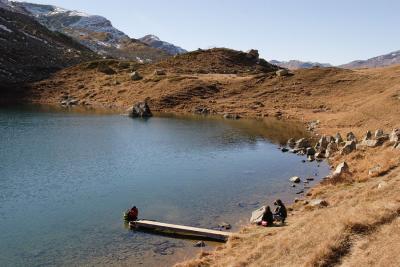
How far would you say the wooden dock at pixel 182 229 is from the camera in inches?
1369

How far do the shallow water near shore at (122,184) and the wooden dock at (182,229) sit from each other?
46.8 inches

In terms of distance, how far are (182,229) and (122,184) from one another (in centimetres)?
1818

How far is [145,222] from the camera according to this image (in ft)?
122

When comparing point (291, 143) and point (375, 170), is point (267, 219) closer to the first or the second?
point (375, 170)

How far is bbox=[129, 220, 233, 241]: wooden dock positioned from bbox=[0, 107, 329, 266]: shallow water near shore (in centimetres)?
119

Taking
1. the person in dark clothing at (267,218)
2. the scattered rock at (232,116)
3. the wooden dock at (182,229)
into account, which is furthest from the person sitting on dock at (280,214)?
the scattered rock at (232,116)

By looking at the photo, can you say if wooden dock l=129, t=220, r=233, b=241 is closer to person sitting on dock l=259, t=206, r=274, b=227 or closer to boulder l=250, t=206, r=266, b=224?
person sitting on dock l=259, t=206, r=274, b=227

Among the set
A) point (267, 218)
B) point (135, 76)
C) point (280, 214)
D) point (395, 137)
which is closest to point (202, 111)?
point (135, 76)

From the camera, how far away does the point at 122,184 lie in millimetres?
52375

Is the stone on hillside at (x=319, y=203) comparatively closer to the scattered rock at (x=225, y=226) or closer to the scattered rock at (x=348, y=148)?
the scattered rock at (x=225, y=226)

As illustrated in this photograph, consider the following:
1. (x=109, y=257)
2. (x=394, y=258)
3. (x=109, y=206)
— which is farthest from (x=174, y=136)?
(x=394, y=258)

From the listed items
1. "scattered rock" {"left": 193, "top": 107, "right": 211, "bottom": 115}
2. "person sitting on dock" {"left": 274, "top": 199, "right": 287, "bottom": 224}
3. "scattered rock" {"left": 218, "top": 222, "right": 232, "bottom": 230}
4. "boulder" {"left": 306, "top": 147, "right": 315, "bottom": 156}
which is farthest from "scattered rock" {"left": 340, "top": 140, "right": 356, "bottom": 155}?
"scattered rock" {"left": 193, "top": 107, "right": 211, "bottom": 115}

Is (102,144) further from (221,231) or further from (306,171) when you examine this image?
(221,231)

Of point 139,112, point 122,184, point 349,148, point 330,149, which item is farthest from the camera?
point 139,112
